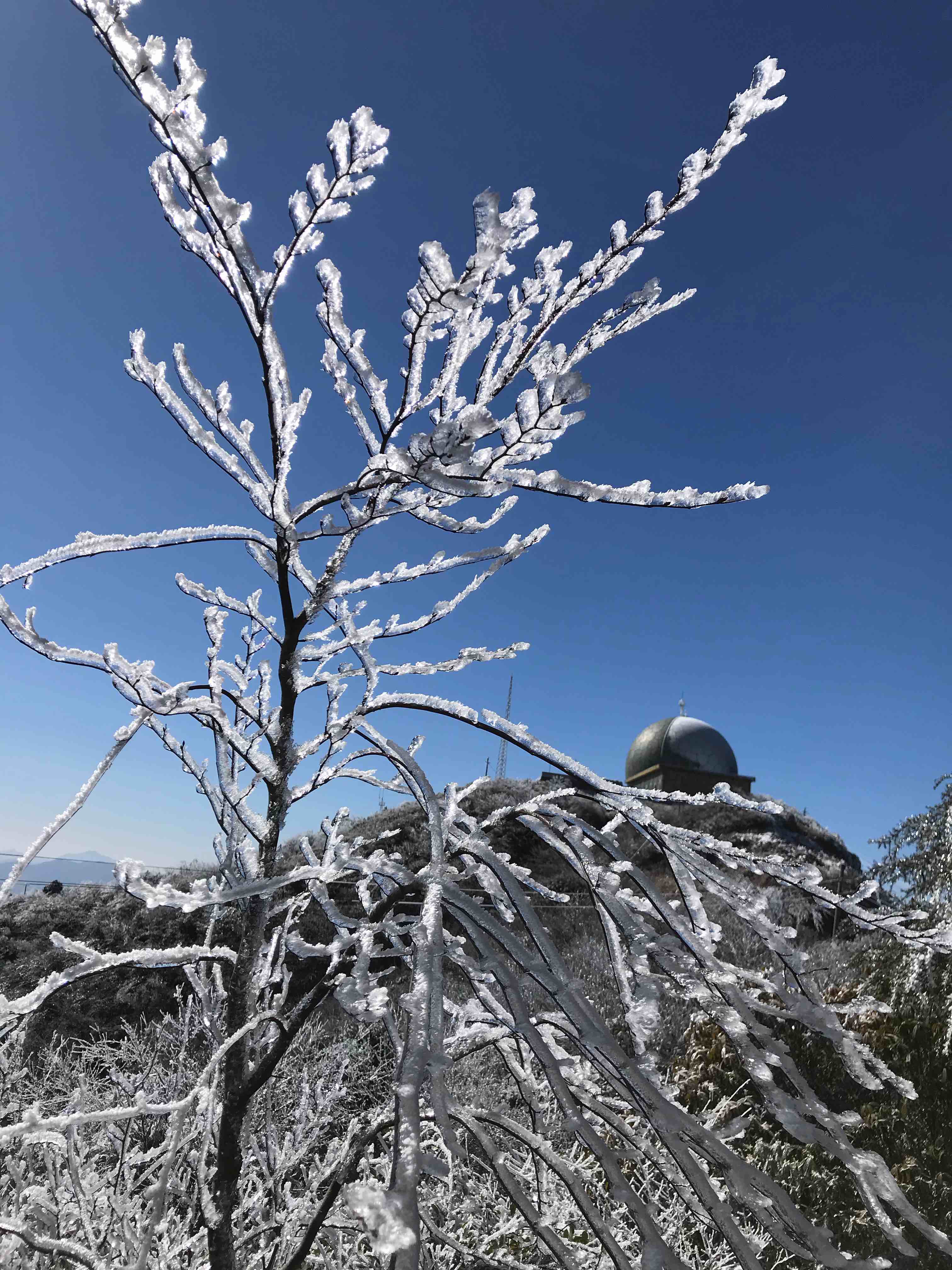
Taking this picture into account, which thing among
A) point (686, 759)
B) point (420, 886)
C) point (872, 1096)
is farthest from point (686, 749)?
point (420, 886)

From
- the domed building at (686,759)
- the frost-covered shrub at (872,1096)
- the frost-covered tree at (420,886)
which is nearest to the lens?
the frost-covered tree at (420,886)

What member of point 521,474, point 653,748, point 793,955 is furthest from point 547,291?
point 653,748

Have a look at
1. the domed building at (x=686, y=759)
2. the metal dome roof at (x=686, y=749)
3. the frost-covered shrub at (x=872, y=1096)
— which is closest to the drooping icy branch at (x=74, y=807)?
the frost-covered shrub at (x=872, y=1096)

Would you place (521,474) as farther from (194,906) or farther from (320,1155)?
(320,1155)

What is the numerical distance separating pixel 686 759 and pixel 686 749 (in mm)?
359

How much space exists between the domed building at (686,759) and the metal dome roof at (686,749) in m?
0.02

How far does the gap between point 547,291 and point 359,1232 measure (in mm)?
2270

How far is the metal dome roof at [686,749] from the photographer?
76.0ft

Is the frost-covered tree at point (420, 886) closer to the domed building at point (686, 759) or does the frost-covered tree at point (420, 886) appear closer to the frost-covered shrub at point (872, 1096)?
the frost-covered shrub at point (872, 1096)

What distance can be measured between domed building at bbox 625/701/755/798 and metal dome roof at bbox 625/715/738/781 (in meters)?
0.02

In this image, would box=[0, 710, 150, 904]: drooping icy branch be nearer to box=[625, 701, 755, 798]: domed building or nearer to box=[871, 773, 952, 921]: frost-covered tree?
box=[871, 773, 952, 921]: frost-covered tree

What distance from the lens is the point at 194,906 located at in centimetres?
94

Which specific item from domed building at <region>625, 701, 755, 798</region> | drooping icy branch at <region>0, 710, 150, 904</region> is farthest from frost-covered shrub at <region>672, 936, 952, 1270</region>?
domed building at <region>625, 701, 755, 798</region>

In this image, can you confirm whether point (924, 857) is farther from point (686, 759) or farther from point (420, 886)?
point (686, 759)
